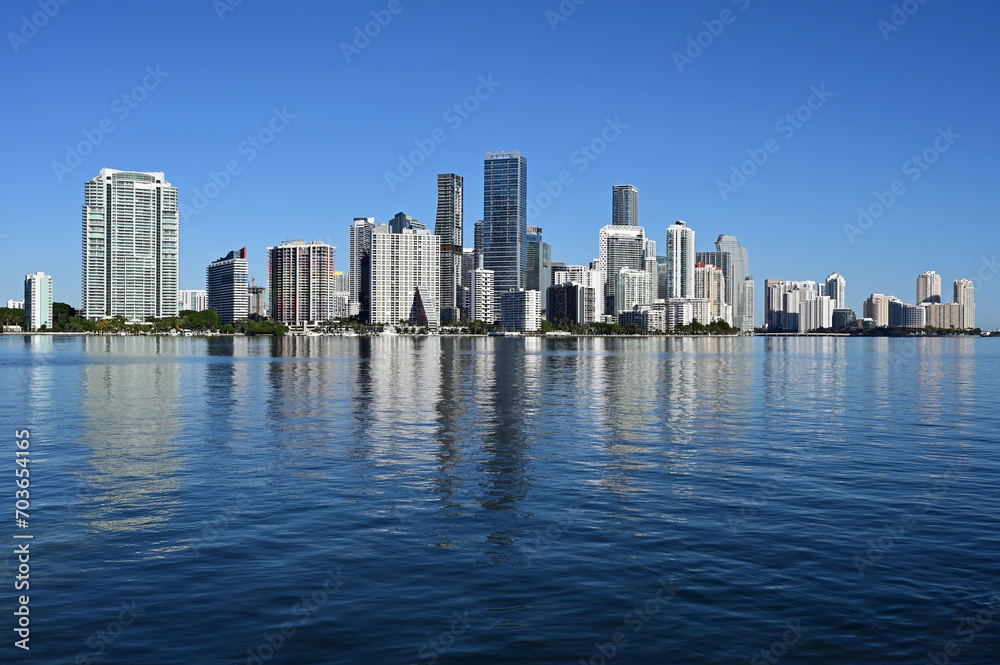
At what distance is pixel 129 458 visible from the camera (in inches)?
1448

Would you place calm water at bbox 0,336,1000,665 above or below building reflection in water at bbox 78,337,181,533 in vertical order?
below

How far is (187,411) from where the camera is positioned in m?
56.7

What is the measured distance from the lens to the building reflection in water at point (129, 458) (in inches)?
1037

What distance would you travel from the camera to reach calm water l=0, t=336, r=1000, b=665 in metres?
16.5

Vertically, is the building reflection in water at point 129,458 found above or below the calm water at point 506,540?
above

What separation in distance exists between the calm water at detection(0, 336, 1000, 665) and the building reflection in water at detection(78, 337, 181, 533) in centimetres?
21

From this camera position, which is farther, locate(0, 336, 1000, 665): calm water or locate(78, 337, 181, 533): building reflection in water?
locate(78, 337, 181, 533): building reflection in water

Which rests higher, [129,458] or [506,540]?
[129,458]

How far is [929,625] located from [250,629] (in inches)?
598

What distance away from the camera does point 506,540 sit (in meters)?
23.4

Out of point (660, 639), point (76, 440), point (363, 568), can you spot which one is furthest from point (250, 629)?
point (76, 440)

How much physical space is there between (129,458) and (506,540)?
2253 centimetres

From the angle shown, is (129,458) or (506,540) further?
(129,458)

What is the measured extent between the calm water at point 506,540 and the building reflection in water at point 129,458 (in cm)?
21
